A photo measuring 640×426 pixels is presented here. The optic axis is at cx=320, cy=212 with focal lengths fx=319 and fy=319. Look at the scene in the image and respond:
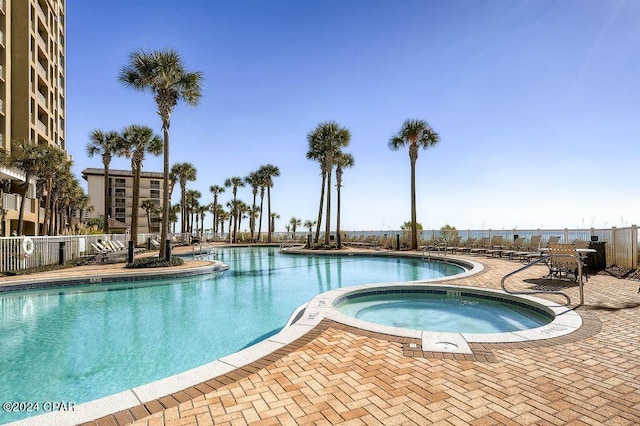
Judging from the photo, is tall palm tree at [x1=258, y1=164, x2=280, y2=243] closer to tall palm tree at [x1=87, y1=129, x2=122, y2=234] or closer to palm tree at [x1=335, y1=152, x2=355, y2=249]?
palm tree at [x1=335, y1=152, x2=355, y2=249]

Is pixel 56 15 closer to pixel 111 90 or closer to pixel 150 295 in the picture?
pixel 111 90

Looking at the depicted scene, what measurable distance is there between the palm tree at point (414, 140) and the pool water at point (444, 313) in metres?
15.1

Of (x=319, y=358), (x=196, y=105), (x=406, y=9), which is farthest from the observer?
(x=196, y=105)

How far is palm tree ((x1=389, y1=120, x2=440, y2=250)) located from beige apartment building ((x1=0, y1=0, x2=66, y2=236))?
24108 millimetres

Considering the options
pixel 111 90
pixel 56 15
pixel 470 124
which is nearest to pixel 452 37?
pixel 470 124

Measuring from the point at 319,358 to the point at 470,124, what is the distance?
17.4 metres

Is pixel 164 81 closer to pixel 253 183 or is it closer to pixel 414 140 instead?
pixel 414 140

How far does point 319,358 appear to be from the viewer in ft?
11.9

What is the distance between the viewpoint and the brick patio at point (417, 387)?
2414 mm

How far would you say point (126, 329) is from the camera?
6.42 meters

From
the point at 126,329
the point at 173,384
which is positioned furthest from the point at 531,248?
the point at 173,384

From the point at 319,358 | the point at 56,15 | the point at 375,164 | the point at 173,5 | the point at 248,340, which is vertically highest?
the point at 56,15

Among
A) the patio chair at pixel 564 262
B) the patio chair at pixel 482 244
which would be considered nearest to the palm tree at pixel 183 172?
the patio chair at pixel 482 244

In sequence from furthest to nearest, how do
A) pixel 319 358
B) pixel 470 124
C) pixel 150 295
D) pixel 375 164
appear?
pixel 375 164 < pixel 470 124 < pixel 150 295 < pixel 319 358
